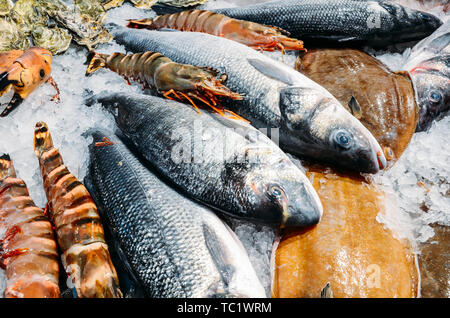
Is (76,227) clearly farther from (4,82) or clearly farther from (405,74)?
(405,74)

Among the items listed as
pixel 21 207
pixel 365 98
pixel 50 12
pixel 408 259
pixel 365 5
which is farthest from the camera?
pixel 50 12

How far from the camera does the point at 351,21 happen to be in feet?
10.0

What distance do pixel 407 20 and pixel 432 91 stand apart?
0.87 m


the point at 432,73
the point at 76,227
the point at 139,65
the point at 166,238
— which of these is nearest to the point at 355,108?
the point at 432,73

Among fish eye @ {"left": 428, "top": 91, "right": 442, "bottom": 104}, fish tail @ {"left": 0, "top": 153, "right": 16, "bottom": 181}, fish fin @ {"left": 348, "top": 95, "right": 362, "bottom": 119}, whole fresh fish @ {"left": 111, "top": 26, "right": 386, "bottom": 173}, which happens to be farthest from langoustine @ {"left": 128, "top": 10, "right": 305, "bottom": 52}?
fish tail @ {"left": 0, "top": 153, "right": 16, "bottom": 181}

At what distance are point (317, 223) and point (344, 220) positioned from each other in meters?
0.18

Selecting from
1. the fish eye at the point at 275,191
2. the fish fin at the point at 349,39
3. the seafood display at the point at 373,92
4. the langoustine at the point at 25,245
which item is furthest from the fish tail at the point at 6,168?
the fish fin at the point at 349,39

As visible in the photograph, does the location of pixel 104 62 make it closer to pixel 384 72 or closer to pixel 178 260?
pixel 178 260

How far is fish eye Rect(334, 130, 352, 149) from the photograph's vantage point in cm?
217

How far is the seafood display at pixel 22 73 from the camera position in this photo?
259 cm

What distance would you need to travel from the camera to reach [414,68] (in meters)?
2.85

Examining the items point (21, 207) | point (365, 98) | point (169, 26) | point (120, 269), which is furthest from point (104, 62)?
point (365, 98)

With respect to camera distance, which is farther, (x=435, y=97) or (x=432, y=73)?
(x=432, y=73)

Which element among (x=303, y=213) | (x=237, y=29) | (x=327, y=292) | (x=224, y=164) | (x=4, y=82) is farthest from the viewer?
(x=237, y=29)
